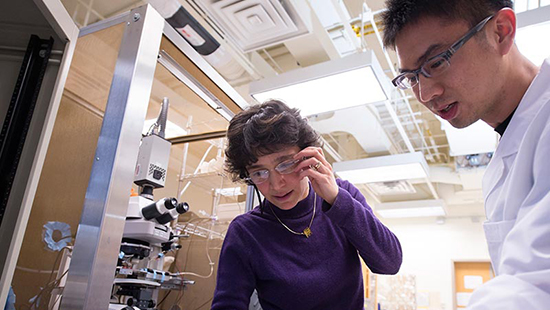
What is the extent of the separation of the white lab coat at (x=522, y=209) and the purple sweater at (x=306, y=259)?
1.13ft

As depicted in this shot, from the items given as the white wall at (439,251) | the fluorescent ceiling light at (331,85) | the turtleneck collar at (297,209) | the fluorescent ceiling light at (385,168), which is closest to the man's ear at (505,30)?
the turtleneck collar at (297,209)

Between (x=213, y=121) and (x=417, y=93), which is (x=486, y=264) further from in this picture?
(x=417, y=93)

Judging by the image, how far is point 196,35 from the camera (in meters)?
2.89

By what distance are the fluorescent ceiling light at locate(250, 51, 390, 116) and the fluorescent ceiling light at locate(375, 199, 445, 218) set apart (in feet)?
12.1

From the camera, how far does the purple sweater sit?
3.54ft

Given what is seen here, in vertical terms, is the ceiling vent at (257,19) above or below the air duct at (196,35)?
above

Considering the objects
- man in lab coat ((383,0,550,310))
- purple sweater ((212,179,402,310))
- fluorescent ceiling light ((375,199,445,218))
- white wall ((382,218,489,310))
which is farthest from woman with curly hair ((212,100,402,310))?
white wall ((382,218,489,310))

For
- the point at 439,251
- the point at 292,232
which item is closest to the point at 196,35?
the point at 292,232

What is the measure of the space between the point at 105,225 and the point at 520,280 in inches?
38.5

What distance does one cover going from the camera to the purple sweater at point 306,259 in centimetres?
108

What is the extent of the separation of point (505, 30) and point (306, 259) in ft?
2.50

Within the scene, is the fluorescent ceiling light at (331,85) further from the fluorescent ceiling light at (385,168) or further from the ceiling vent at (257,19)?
the fluorescent ceiling light at (385,168)

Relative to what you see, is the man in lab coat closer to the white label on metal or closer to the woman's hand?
the woman's hand

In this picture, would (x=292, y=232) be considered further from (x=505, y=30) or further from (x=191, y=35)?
(x=191, y=35)
